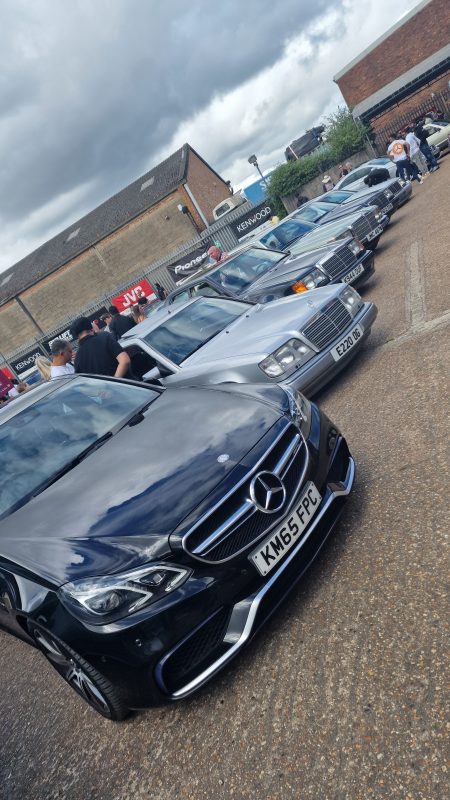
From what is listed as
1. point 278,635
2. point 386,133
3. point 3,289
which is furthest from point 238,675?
point 3,289

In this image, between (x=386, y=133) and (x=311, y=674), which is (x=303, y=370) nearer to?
(x=311, y=674)

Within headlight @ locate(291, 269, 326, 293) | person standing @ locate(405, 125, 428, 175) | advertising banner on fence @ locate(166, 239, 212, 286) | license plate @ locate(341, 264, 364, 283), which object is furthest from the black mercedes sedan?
advertising banner on fence @ locate(166, 239, 212, 286)

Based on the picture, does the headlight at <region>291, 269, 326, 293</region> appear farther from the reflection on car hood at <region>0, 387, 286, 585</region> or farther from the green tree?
the green tree

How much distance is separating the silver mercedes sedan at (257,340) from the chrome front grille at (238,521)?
6.63 feet

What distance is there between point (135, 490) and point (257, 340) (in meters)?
2.66

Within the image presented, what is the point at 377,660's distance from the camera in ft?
7.38

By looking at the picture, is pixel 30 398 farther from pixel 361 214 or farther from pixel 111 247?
pixel 111 247

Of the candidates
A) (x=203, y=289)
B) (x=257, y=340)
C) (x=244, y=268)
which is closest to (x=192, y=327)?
(x=257, y=340)

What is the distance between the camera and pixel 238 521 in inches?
97.4

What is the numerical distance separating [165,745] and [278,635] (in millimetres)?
727

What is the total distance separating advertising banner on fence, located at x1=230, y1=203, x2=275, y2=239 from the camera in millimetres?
26281

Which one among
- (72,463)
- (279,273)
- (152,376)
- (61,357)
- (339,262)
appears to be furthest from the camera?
(279,273)

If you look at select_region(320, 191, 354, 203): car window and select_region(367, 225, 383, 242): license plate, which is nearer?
select_region(367, 225, 383, 242): license plate

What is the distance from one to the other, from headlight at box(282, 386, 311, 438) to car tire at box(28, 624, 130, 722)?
1.63 metres
